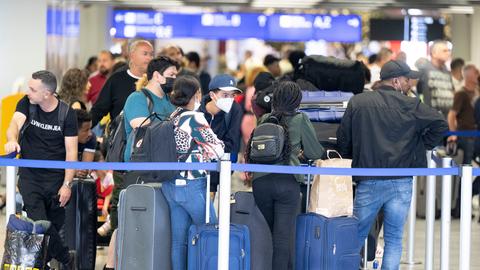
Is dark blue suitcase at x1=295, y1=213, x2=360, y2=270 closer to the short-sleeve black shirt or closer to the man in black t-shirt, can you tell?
the man in black t-shirt

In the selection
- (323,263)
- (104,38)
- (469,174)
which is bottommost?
(323,263)

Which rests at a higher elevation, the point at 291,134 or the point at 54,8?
the point at 54,8

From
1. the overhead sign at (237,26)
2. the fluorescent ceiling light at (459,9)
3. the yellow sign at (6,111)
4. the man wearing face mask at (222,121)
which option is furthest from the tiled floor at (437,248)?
the overhead sign at (237,26)

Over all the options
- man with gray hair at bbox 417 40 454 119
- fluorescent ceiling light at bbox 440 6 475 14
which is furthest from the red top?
fluorescent ceiling light at bbox 440 6 475 14

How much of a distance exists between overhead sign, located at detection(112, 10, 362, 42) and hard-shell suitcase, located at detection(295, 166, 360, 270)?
33.6 ft

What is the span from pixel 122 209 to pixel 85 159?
2.26 meters

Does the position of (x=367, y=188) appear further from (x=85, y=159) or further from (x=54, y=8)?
(x=54, y=8)

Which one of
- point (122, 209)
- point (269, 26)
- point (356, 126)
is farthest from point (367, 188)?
point (269, 26)

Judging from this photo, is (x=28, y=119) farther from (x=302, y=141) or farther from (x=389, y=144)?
(x=389, y=144)

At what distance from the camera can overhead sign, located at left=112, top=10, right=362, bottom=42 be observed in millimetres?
18547

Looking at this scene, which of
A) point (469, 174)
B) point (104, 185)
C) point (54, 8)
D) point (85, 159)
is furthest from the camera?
point (54, 8)

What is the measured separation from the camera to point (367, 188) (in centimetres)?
850

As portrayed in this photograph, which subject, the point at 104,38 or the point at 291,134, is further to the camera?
the point at 104,38

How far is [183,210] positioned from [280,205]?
2.21 ft
